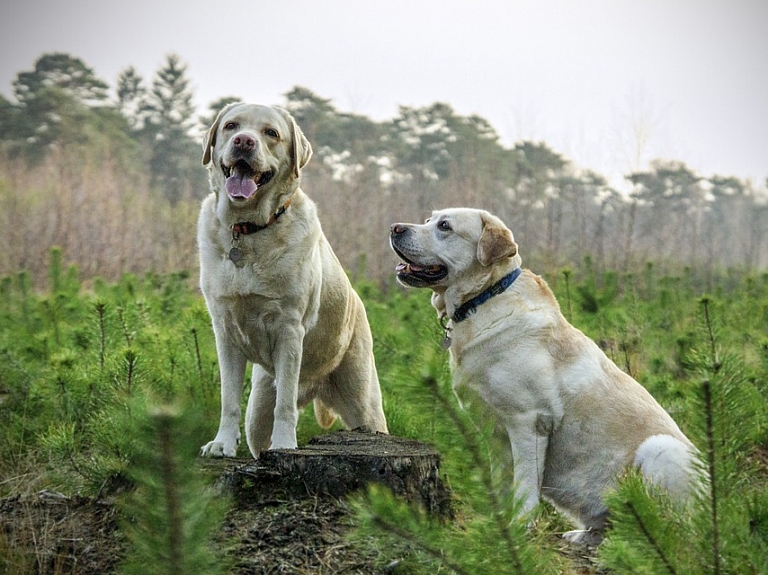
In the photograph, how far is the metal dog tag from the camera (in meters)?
3.83

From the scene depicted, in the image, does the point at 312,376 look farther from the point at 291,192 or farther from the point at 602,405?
the point at 602,405

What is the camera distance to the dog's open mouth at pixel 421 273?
407cm

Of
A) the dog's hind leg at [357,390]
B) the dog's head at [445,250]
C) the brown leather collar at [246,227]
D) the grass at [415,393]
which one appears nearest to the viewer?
the grass at [415,393]

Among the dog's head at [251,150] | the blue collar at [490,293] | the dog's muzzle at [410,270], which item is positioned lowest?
the blue collar at [490,293]

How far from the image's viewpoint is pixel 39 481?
4113 mm

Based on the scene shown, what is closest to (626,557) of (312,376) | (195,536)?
(195,536)

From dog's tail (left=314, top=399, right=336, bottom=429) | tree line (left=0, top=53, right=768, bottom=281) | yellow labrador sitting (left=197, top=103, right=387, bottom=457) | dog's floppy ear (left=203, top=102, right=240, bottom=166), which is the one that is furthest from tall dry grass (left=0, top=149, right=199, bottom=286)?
yellow labrador sitting (left=197, top=103, right=387, bottom=457)

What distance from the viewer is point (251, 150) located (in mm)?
3775

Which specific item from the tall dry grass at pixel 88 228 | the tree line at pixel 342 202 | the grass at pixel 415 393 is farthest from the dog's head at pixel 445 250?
the tall dry grass at pixel 88 228

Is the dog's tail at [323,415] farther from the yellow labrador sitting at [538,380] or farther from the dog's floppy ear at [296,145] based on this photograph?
the dog's floppy ear at [296,145]

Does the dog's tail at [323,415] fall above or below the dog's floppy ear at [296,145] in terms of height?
below

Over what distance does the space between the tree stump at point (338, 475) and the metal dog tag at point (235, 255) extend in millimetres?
1080

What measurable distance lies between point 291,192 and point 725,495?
2.74 metres

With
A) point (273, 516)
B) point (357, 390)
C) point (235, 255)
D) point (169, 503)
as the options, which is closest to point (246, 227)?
point (235, 255)
